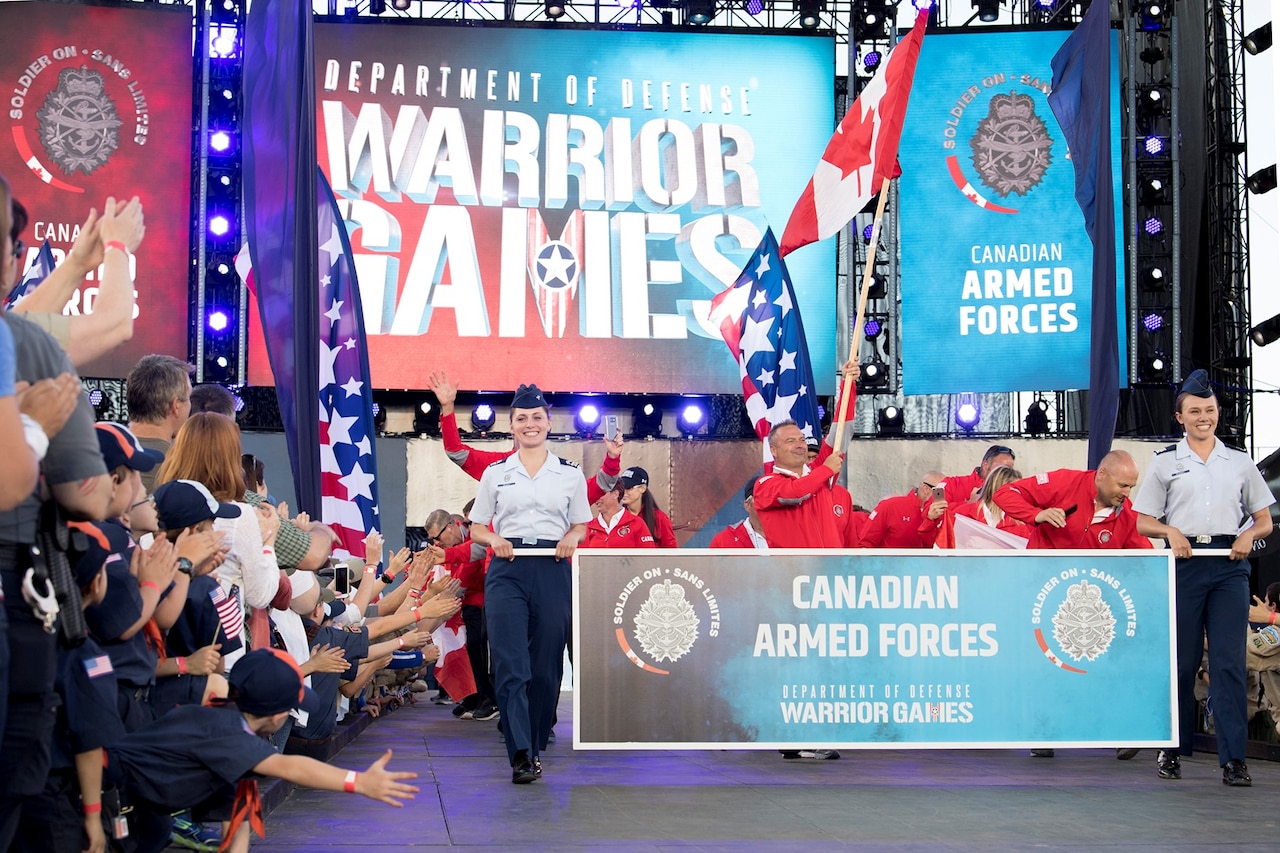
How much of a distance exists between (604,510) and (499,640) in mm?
3109

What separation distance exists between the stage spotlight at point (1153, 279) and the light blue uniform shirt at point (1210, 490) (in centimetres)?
946

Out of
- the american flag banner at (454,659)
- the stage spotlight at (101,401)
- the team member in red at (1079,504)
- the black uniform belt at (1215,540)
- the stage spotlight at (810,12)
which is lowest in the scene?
the american flag banner at (454,659)

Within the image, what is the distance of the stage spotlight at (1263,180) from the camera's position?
57.5 feet

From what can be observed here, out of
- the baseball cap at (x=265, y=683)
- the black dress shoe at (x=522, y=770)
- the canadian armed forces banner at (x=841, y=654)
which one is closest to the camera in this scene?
the baseball cap at (x=265, y=683)

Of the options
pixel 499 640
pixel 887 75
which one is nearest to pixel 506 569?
pixel 499 640

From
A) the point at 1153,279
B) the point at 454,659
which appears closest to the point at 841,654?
the point at 454,659

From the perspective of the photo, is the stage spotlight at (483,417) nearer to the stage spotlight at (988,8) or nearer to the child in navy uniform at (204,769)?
the stage spotlight at (988,8)

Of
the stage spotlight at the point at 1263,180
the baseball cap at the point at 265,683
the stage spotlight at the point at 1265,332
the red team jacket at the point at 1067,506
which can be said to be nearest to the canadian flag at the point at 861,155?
the red team jacket at the point at 1067,506

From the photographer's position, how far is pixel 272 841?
5.42 m

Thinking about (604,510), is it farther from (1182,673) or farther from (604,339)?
(604,339)

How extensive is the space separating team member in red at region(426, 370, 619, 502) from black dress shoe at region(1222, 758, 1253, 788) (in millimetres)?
4095

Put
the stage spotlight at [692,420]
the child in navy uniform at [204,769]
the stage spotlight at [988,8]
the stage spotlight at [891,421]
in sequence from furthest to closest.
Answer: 1. the stage spotlight at [988,8]
2. the stage spotlight at [891,421]
3. the stage spotlight at [692,420]
4. the child in navy uniform at [204,769]

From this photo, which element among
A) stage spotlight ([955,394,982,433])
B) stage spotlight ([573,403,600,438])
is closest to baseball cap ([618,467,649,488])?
stage spotlight ([573,403,600,438])

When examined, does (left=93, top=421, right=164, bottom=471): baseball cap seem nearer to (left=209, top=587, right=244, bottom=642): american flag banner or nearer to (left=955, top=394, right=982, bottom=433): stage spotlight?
(left=209, top=587, right=244, bottom=642): american flag banner
